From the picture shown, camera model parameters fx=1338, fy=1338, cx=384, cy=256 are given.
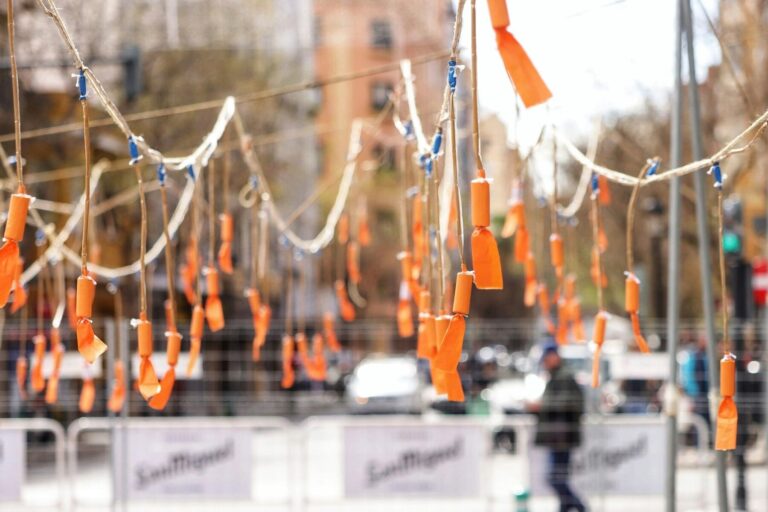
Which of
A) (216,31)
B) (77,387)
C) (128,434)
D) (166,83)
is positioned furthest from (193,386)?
(216,31)

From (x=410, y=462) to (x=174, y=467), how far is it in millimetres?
2145

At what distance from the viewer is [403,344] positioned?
32.2 meters

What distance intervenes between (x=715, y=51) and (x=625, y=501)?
33.8 ft

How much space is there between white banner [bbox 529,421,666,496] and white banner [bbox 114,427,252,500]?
8.92 feet

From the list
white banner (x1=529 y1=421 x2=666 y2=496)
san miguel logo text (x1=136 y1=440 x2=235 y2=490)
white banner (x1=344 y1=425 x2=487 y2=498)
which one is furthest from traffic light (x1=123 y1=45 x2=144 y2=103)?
white banner (x1=529 y1=421 x2=666 y2=496)

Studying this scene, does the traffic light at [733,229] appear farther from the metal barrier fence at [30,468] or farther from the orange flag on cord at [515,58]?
→ the orange flag on cord at [515,58]

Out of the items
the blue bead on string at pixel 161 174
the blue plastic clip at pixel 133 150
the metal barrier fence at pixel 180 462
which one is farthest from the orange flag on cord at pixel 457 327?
the metal barrier fence at pixel 180 462

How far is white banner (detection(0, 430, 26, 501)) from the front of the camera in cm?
1211

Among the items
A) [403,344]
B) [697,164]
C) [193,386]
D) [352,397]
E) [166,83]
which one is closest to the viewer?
[697,164]

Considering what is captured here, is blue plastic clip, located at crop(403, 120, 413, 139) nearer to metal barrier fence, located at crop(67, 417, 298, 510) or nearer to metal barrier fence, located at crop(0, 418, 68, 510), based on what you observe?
metal barrier fence, located at crop(67, 417, 298, 510)

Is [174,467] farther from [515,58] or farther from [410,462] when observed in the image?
[515,58]

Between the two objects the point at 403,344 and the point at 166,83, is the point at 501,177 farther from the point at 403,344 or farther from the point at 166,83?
the point at 403,344

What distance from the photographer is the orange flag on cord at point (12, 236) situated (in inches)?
176

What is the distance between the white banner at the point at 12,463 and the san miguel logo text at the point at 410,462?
3163mm
